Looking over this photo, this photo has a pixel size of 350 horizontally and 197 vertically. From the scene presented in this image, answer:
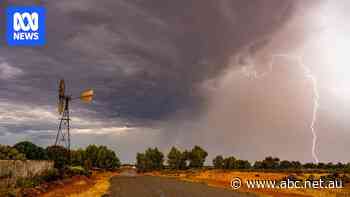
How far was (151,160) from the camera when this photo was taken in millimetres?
179625

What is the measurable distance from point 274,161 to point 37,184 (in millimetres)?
109408

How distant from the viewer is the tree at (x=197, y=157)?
161 metres

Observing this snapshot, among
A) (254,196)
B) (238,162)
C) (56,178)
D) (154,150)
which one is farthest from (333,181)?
(154,150)

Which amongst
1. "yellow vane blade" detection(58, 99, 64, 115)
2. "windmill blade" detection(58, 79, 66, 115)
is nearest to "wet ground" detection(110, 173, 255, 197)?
"yellow vane blade" detection(58, 99, 64, 115)

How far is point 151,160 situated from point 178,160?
1886cm

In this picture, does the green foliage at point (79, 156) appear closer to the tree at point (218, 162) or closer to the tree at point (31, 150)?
the tree at point (31, 150)

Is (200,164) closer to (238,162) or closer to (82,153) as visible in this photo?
(238,162)

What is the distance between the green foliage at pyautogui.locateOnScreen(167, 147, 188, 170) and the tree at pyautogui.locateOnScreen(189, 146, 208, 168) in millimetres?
3734

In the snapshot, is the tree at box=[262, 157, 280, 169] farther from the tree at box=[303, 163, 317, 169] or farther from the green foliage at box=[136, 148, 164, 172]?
the green foliage at box=[136, 148, 164, 172]

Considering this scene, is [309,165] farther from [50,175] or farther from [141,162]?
[50,175]

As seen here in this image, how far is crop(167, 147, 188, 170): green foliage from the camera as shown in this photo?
166 m

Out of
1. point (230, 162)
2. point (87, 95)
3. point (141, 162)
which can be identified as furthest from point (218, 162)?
point (87, 95)

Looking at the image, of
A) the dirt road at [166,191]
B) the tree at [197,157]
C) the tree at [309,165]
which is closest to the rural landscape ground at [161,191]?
the dirt road at [166,191]

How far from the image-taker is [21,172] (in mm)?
30594
